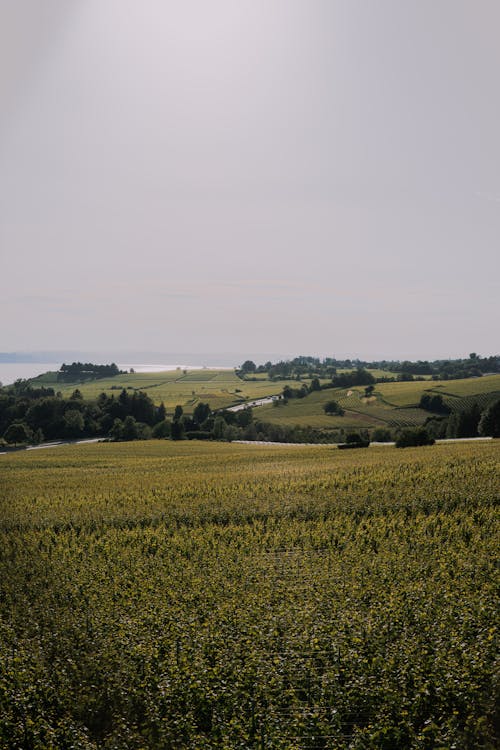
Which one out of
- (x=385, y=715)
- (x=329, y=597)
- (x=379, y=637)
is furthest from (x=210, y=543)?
(x=385, y=715)

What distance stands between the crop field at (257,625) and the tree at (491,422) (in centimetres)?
5604

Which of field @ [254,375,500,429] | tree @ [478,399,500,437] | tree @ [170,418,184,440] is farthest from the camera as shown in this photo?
field @ [254,375,500,429]

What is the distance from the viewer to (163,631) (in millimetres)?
14156

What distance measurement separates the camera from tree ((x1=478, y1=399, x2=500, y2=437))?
7962cm

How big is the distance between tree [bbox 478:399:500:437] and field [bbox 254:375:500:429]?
40.1 m

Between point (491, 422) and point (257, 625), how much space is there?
77.8 metres

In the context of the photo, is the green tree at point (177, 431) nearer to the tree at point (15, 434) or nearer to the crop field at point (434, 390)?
the tree at point (15, 434)

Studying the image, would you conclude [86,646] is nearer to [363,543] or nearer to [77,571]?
[77,571]

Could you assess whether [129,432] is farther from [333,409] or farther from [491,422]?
[491,422]

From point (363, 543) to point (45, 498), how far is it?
23.2 m

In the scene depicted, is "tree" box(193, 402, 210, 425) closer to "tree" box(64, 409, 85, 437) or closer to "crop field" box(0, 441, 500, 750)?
"tree" box(64, 409, 85, 437)

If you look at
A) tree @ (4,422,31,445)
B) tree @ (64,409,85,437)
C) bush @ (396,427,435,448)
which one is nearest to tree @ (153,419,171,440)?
tree @ (64,409,85,437)

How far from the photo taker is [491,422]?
8131 centimetres

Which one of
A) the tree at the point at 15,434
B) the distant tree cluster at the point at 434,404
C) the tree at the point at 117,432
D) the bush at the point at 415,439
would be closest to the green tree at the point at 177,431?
the tree at the point at 117,432
